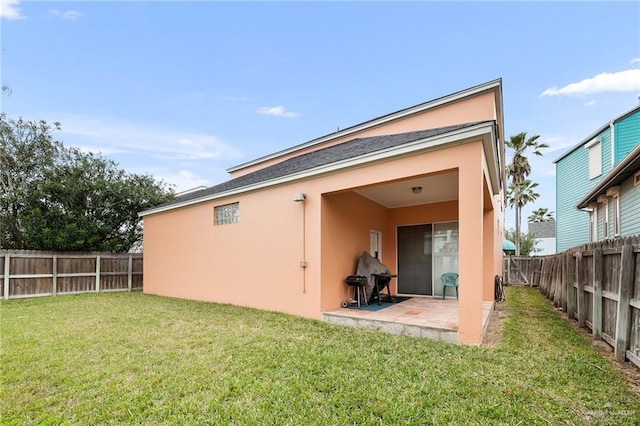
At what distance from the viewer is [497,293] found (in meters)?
8.65

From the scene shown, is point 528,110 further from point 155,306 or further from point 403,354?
point 155,306

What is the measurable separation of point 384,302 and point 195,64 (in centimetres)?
966

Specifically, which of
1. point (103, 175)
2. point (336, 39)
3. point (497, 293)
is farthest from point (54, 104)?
point (497, 293)

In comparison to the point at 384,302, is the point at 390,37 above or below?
above

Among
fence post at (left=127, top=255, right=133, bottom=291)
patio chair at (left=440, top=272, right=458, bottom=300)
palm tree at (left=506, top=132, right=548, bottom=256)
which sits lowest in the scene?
fence post at (left=127, top=255, right=133, bottom=291)

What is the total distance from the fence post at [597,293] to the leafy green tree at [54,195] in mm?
14218

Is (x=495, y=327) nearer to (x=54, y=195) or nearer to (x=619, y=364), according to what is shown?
(x=619, y=364)

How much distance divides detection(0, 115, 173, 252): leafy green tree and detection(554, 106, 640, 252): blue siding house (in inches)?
627

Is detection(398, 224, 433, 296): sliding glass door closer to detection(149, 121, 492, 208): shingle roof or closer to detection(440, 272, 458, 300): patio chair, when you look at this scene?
detection(440, 272, 458, 300): patio chair

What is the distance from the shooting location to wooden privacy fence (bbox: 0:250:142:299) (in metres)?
9.70

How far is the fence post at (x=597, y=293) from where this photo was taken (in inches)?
187

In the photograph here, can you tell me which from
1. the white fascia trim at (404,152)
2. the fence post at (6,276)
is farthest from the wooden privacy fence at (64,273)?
the white fascia trim at (404,152)

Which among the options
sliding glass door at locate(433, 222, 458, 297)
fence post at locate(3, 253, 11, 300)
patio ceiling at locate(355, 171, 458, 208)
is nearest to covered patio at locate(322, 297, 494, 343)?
sliding glass door at locate(433, 222, 458, 297)

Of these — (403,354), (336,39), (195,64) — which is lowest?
(403,354)
